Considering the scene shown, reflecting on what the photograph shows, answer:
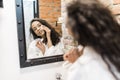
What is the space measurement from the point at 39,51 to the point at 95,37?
117 cm

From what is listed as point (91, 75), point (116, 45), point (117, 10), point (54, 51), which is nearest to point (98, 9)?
point (116, 45)

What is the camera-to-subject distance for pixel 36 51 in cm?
192

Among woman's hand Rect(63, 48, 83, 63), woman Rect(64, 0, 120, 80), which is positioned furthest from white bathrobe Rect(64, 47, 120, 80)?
woman's hand Rect(63, 48, 83, 63)

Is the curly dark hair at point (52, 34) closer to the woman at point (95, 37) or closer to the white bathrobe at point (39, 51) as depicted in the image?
the white bathrobe at point (39, 51)

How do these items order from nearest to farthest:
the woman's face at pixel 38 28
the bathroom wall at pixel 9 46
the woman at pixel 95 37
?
the woman at pixel 95 37 < the bathroom wall at pixel 9 46 < the woman's face at pixel 38 28

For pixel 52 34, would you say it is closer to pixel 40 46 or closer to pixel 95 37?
pixel 40 46

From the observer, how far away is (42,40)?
1935mm

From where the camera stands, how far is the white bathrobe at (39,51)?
6.16ft

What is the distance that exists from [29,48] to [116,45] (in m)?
1.16

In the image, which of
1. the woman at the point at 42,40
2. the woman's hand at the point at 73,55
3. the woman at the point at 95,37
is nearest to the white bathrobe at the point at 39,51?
the woman at the point at 42,40

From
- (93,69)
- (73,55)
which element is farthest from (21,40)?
(93,69)

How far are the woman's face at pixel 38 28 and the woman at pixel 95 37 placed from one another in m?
1.05

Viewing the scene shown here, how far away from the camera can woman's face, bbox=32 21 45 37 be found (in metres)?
1.87

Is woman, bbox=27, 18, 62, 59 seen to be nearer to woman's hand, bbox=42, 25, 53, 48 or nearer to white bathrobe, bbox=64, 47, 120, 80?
woman's hand, bbox=42, 25, 53, 48
